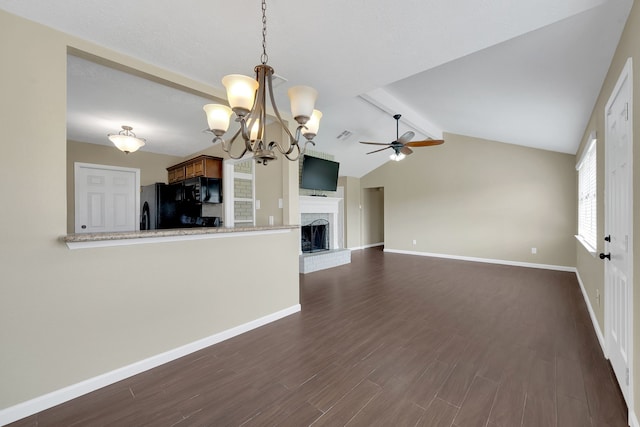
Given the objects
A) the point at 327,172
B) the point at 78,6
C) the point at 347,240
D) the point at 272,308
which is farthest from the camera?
the point at 347,240

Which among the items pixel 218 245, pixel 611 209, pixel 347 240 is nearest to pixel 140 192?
pixel 218 245

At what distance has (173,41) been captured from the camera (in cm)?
184

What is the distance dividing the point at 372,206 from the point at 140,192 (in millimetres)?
6550

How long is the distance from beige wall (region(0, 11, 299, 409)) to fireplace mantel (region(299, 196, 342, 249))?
3996 millimetres

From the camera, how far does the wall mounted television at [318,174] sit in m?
5.82

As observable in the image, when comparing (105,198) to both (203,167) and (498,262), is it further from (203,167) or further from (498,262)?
(498,262)

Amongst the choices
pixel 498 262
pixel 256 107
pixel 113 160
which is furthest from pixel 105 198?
pixel 498 262

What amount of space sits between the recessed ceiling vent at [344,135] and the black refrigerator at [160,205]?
10.8ft

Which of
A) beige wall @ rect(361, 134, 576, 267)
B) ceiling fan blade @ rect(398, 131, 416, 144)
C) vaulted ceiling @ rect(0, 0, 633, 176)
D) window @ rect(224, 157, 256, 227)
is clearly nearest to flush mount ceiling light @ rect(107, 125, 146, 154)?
vaulted ceiling @ rect(0, 0, 633, 176)

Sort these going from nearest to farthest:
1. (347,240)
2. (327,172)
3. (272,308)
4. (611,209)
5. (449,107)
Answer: (611,209) → (272,308) → (449,107) → (327,172) → (347,240)

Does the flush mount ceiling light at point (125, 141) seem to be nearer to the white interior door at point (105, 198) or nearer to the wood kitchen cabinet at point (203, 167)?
the wood kitchen cabinet at point (203, 167)

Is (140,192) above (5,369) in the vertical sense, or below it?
above

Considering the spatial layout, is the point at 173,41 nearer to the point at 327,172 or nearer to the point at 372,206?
the point at 327,172

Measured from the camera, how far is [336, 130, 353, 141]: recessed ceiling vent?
17.9ft
